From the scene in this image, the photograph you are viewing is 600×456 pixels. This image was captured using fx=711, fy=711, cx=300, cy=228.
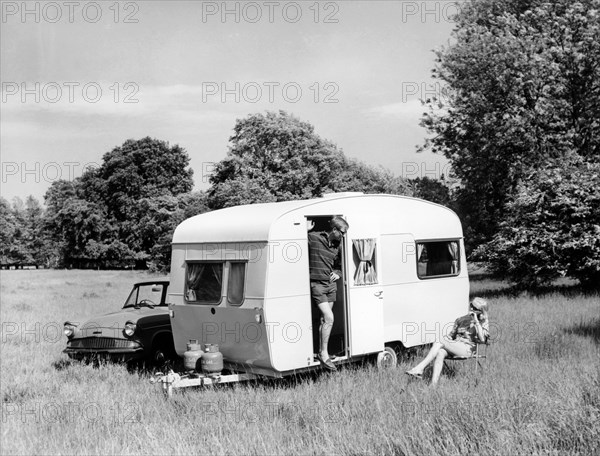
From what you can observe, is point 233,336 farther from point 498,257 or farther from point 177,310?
point 498,257

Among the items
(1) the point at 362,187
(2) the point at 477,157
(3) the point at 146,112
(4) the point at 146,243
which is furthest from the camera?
(4) the point at 146,243

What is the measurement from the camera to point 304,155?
4300 centimetres

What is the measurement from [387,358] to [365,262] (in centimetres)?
154

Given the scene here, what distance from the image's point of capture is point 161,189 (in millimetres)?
59062

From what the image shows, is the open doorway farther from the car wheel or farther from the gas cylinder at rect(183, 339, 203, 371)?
the car wheel

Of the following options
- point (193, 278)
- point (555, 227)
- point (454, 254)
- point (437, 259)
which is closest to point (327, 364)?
point (193, 278)

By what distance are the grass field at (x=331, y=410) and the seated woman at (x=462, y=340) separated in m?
0.29

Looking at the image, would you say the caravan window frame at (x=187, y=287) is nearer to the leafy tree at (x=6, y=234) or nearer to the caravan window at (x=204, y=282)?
the caravan window at (x=204, y=282)

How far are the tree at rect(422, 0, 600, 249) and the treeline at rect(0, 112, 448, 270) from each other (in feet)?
12.8

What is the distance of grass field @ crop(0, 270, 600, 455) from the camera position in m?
6.61

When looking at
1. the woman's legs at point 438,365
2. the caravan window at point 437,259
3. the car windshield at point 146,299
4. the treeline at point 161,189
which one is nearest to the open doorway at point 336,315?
the woman's legs at point 438,365

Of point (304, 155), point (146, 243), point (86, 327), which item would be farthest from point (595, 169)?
point (146, 243)

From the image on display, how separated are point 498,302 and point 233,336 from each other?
43.0 feet

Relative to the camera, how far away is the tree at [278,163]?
1638 inches
